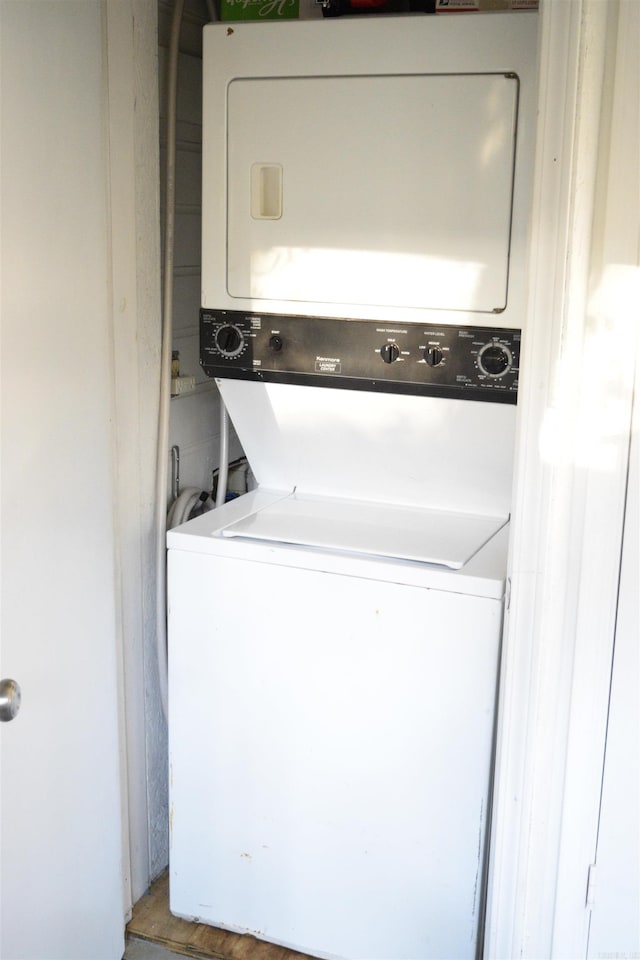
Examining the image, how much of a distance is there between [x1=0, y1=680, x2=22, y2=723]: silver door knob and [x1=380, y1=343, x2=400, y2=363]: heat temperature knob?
0.97 m

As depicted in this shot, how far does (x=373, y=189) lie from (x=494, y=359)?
16.7 inches

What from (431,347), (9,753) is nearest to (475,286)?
(431,347)

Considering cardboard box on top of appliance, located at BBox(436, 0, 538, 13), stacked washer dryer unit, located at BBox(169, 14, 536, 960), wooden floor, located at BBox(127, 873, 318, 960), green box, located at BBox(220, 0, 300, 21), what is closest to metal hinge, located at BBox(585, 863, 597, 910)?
stacked washer dryer unit, located at BBox(169, 14, 536, 960)

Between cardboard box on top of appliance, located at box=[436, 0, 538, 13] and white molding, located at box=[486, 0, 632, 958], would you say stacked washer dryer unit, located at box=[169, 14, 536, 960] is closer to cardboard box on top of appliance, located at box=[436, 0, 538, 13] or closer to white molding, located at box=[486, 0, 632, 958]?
cardboard box on top of appliance, located at box=[436, 0, 538, 13]

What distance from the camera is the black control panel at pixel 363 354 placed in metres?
1.94

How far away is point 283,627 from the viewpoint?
79.9 inches

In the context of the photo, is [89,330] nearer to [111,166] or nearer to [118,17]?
[111,166]

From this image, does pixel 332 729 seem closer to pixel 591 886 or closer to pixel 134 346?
pixel 591 886

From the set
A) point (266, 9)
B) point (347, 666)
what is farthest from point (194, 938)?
point (266, 9)

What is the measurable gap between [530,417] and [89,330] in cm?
86

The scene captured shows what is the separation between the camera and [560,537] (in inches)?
61.9

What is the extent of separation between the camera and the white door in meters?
1.62

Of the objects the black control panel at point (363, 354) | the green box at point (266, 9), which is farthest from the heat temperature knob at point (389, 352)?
the green box at point (266, 9)

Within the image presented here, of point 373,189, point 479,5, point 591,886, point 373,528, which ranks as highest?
point 479,5
